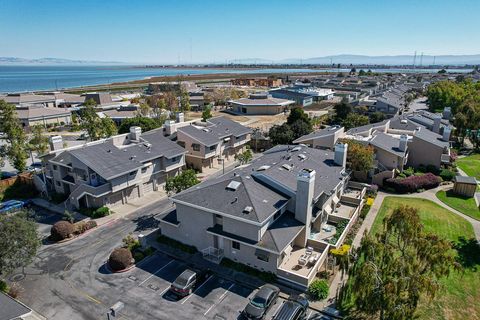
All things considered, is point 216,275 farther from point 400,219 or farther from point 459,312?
point 459,312

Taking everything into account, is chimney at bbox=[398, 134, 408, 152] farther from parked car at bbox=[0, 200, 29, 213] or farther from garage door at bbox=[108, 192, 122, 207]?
parked car at bbox=[0, 200, 29, 213]

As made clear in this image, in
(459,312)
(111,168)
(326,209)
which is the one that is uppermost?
(111,168)

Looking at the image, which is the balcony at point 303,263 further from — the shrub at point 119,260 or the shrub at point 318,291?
the shrub at point 119,260

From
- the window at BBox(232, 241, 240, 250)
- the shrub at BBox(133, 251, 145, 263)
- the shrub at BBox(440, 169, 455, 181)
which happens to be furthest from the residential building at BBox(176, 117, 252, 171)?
the shrub at BBox(440, 169, 455, 181)

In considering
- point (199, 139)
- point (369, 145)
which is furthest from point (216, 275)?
point (369, 145)

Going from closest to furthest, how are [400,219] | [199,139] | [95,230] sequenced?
1. [400,219]
2. [95,230]
3. [199,139]

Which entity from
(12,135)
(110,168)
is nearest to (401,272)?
(110,168)
